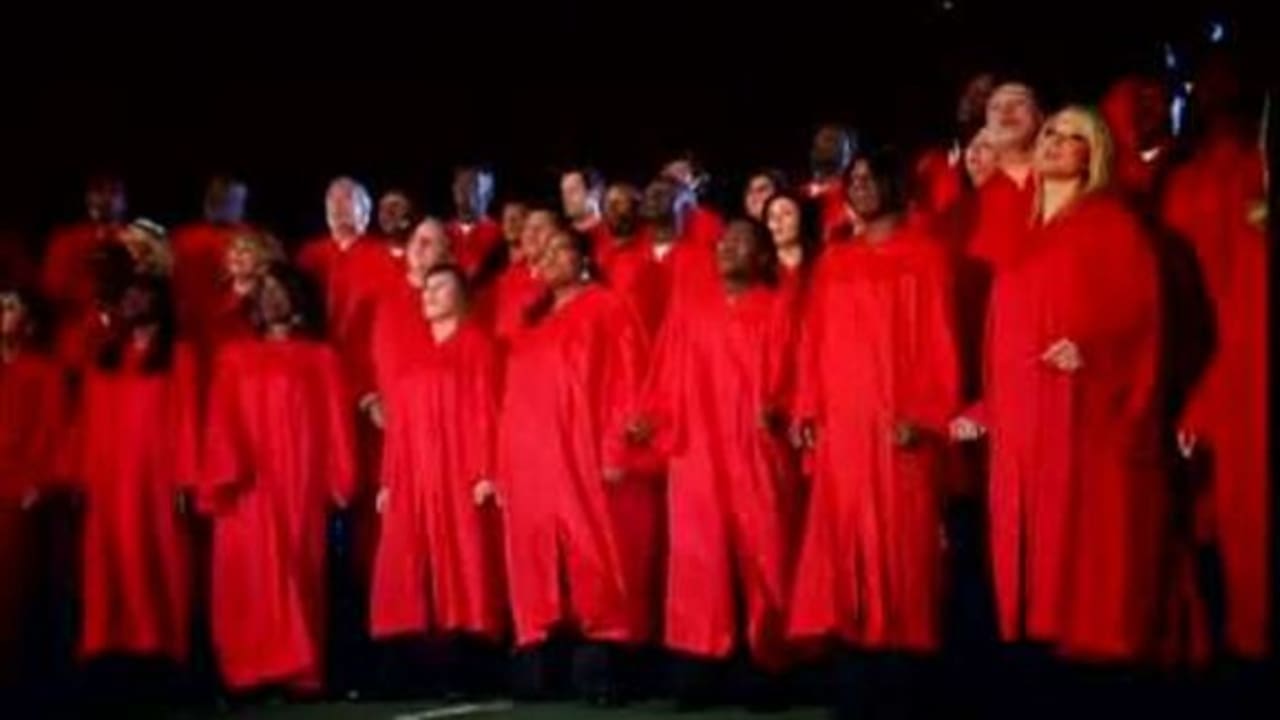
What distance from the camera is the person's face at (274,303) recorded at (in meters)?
10.8

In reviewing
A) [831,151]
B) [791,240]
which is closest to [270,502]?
[791,240]

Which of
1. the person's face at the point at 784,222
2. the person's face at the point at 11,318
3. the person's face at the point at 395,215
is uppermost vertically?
the person's face at the point at 395,215

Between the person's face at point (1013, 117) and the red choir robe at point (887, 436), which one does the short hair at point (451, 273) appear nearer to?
the red choir robe at point (887, 436)

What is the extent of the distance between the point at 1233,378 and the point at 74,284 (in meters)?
6.28

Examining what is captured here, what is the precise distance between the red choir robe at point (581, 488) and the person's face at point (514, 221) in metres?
0.84

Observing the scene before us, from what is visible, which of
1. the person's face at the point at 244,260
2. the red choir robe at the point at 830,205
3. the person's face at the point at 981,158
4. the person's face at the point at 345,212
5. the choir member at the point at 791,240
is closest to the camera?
the person's face at the point at 981,158

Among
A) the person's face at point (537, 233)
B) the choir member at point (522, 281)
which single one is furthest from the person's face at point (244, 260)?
the person's face at point (537, 233)

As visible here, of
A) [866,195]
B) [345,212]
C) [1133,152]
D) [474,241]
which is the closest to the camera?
[866,195]

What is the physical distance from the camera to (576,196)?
11.4 m

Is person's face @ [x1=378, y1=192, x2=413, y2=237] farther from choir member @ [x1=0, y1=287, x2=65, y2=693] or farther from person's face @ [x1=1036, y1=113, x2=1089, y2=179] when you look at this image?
person's face @ [x1=1036, y1=113, x2=1089, y2=179]

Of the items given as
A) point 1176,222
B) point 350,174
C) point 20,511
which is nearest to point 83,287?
point 20,511

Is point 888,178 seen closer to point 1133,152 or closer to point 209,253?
point 1133,152

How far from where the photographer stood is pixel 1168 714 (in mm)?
8289

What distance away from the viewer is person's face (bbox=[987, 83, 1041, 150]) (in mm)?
9336
